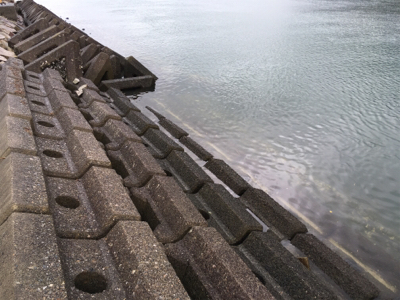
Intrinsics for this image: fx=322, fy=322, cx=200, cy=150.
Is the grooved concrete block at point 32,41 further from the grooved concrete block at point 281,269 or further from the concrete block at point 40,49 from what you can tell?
the grooved concrete block at point 281,269

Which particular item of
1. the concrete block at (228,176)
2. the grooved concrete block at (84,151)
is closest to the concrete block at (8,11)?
the concrete block at (228,176)

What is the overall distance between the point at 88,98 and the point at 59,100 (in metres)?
1.27

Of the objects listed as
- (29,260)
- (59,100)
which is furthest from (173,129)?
(29,260)

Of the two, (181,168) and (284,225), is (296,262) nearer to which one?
(284,225)

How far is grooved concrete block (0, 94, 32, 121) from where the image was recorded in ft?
10.6

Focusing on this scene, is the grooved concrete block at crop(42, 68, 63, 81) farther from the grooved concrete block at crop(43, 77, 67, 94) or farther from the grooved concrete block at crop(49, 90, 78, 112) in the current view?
the grooved concrete block at crop(49, 90, 78, 112)

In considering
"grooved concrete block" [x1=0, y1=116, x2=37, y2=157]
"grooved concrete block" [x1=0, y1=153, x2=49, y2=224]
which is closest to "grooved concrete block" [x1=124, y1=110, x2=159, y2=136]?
"grooved concrete block" [x1=0, y1=116, x2=37, y2=157]

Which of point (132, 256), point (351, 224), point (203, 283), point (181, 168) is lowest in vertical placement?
point (351, 224)

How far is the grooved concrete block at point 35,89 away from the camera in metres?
4.54

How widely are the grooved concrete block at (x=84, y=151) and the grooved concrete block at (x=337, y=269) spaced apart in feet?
7.30

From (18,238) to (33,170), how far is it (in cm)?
77

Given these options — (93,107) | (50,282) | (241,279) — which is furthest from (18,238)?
(93,107)

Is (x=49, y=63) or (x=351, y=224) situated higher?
(x=49, y=63)

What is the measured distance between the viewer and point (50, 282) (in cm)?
164
